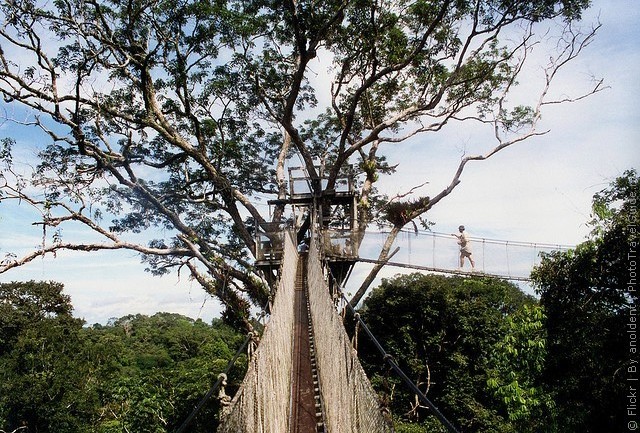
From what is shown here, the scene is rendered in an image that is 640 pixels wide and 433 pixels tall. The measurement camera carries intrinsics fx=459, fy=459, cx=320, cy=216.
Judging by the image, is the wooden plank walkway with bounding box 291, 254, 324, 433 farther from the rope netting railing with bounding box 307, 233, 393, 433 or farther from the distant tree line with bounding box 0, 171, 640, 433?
the distant tree line with bounding box 0, 171, 640, 433

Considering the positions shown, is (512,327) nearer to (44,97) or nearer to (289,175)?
(289,175)

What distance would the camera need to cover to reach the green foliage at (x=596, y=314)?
5.19 m

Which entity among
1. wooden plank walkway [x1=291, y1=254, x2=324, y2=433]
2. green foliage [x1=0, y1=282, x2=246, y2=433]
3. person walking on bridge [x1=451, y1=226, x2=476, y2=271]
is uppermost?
person walking on bridge [x1=451, y1=226, x2=476, y2=271]

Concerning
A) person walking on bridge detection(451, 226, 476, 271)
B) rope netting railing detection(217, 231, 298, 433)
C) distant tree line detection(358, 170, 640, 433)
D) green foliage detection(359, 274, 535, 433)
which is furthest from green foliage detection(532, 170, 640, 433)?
green foliage detection(359, 274, 535, 433)

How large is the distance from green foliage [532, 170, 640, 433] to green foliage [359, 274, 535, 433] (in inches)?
187

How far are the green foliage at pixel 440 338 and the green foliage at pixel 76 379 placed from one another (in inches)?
170

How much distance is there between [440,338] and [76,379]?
1272cm

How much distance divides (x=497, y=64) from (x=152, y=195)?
7963 millimetres

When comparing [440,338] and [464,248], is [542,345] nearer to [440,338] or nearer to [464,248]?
[464,248]

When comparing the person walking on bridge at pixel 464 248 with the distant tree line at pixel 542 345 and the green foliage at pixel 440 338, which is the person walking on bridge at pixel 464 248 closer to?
the distant tree line at pixel 542 345

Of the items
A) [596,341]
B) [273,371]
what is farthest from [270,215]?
[273,371]

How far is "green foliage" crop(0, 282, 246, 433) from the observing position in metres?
10.7

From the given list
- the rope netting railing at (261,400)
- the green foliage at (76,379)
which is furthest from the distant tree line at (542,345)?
the green foliage at (76,379)

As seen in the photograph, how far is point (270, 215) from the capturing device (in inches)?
465
